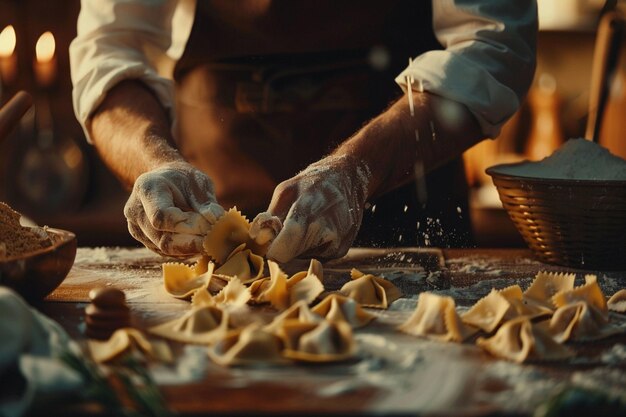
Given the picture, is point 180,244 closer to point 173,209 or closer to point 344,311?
point 173,209

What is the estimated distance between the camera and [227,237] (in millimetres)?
1403

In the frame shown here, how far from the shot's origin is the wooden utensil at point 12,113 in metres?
1.33

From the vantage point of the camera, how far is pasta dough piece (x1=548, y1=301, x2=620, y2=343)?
1088 mm

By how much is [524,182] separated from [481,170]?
80.9 inches

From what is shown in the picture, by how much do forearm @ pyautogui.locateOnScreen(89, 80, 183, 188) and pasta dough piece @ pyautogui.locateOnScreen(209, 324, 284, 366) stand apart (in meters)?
0.74

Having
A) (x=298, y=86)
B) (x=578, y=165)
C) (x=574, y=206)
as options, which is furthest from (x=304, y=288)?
(x=298, y=86)

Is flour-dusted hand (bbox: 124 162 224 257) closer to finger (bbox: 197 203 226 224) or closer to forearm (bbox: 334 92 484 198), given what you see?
finger (bbox: 197 203 226 224)

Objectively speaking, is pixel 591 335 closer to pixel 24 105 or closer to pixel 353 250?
pixel 353 250

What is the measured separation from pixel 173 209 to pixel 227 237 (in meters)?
0.10

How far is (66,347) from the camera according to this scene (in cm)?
94

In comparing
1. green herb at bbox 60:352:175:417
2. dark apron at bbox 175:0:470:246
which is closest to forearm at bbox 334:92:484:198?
dark apron at bbox 175:0:470:246

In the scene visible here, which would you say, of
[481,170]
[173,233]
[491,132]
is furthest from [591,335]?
[481,170]

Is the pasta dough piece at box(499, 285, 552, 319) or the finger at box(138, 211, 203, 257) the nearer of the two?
the pasta dough piece at box(499, 285, 552, 319)

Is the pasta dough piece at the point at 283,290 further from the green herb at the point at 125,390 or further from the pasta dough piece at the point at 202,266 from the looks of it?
the green herb at the point at 125,390
